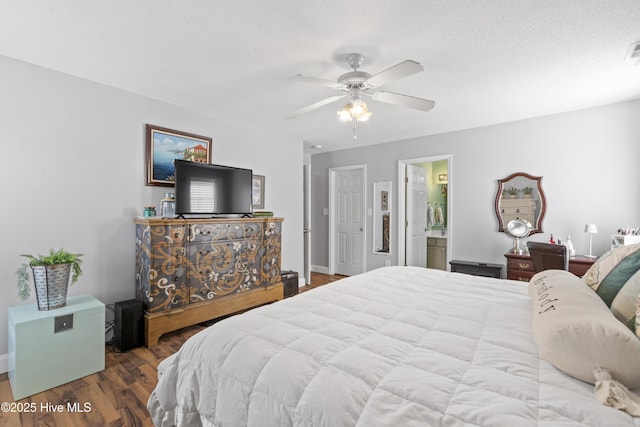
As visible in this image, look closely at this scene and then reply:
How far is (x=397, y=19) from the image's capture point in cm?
181

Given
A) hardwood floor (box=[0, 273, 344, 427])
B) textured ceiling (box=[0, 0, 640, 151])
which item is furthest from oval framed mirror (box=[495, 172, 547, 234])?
hardwood floor (box=[0, 273, 344, 427])

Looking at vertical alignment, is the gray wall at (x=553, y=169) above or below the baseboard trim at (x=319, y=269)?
above

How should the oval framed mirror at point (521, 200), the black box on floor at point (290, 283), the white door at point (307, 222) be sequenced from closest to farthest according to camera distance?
the oval framed mirror at point (521, 200) < the black box on floor at point (290, 283) < the white door at point (307, 222)

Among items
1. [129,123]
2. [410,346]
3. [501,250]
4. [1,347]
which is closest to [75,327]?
[1,347]

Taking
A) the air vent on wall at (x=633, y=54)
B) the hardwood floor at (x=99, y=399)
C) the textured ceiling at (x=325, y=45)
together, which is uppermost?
the textured ceiling at (x=325, y=45)

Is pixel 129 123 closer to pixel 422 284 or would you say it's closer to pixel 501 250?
pixel 422 284

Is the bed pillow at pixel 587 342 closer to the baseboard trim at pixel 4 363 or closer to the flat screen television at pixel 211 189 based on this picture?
the flat screen television at pixel 211 189

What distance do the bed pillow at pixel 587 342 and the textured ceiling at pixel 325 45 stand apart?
1.65 metres

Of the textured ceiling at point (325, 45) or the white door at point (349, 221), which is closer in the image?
the textured ceiling at point (325, 45)

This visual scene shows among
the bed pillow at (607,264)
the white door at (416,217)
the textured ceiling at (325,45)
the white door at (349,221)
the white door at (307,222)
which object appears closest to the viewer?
the bed pillow at (607,264)

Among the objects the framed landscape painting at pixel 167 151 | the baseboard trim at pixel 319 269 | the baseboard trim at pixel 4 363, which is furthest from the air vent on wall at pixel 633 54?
the baseboard trim at pixel 4 363

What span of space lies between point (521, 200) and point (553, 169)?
1.60ft

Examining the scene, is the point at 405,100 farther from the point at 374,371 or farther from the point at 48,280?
the point at 48,280

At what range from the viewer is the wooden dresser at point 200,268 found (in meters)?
2.73
